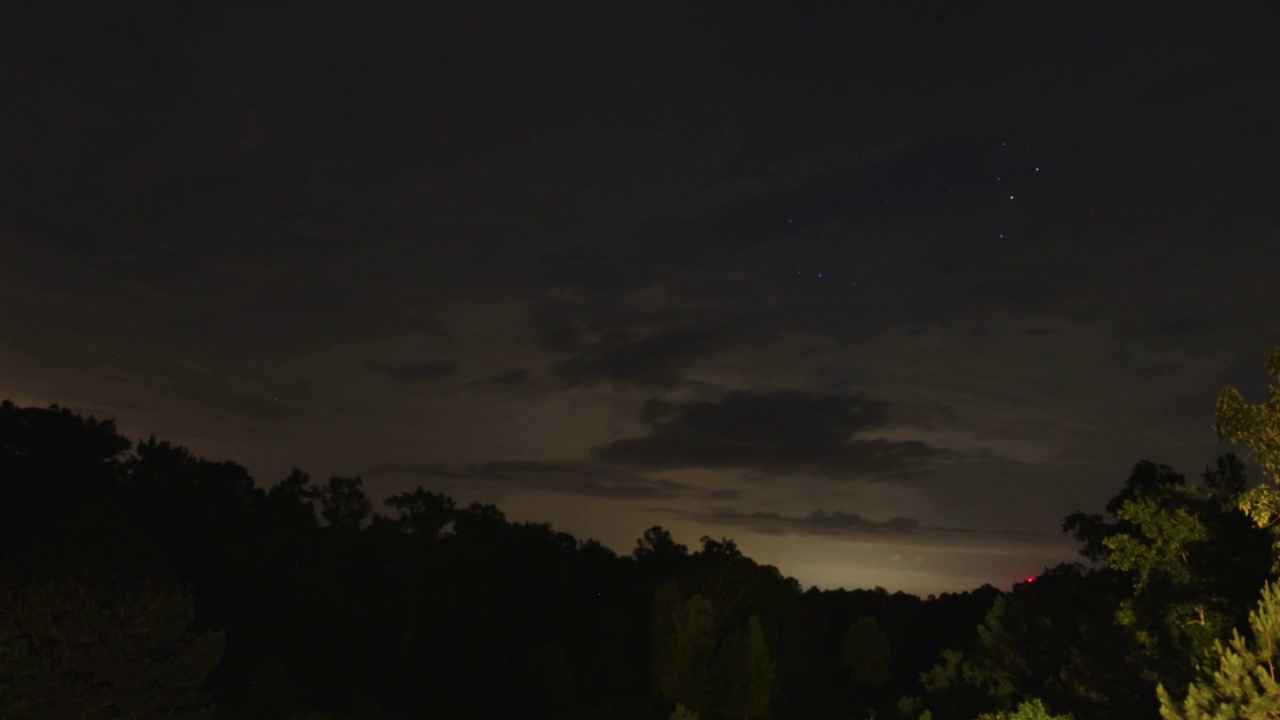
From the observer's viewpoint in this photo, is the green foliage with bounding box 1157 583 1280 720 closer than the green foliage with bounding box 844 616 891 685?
Yes

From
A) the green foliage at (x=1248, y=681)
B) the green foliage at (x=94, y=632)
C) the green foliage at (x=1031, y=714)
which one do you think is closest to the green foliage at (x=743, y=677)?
the green foliage at (x=1031, y=714)

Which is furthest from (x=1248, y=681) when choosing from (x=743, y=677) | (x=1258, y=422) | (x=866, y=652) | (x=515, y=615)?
(x=866, y=652)

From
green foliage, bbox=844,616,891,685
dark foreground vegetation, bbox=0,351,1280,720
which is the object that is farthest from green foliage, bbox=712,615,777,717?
green foliage, bbox=844,616,891,685

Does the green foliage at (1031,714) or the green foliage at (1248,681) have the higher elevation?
the green foliage at (1248,681)

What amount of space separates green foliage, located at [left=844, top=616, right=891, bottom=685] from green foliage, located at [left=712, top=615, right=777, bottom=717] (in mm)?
26100

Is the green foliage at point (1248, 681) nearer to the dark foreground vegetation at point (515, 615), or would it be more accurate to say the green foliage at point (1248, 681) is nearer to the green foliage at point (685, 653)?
the dark foreground vegetation at point (515, 615)

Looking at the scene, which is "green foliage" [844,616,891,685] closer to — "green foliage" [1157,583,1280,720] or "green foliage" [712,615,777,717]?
"green foliage" [712,615,777,717]

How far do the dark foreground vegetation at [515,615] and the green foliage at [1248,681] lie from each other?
28mm

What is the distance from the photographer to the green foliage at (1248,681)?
10602 millimetres

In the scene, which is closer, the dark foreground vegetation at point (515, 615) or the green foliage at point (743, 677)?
the dark foreground vegetation at point (515, 615)

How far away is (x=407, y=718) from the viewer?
50.3 metres

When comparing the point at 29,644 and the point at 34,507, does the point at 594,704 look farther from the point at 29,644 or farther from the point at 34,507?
the point at 29,644

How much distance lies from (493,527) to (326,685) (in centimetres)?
2945

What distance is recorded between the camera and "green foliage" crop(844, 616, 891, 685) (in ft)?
275
